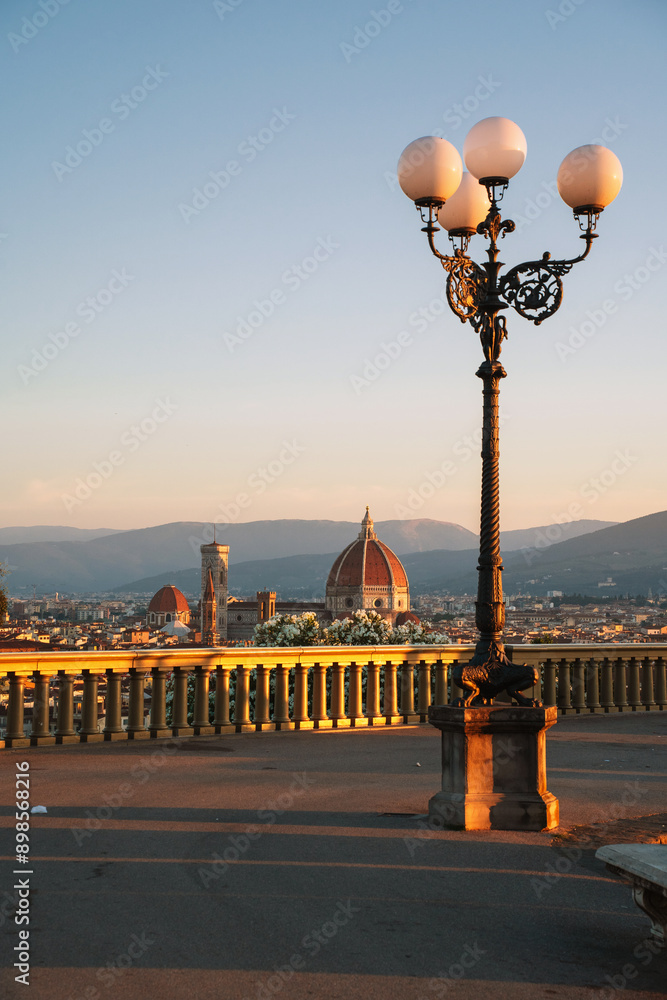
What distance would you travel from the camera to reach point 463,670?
7023 millimetres

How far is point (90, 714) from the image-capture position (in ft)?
34.4

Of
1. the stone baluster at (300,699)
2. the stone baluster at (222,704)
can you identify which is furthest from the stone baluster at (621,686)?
the stone baluster at (222,704)

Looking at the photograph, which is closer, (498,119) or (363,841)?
(363,841)

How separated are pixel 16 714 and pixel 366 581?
179226mm

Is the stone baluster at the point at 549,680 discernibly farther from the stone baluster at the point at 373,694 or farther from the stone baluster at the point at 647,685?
the stone baluster at the point at 373,694

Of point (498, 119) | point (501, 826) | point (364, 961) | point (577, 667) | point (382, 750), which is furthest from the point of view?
point (577, 667)

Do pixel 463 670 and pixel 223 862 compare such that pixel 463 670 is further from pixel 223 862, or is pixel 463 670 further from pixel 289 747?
pixel 289 747

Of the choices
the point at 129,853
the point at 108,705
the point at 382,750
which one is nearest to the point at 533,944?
the point at 129,853

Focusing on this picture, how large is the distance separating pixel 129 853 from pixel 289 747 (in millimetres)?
4435

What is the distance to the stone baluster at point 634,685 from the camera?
574 inches

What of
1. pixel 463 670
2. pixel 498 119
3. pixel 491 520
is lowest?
pixel 463 670

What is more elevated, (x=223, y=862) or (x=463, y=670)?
(x=463, y=670)

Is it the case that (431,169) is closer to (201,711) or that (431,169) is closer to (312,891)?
(312,891)

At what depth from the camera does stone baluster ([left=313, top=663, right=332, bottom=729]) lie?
11.9m
